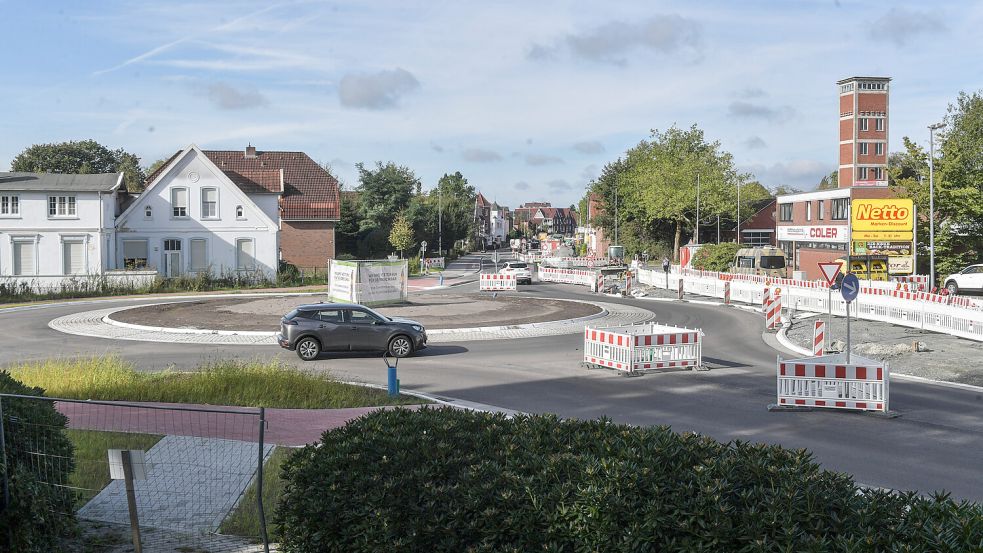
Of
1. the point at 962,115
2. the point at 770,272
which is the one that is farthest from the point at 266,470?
the point at 962,115

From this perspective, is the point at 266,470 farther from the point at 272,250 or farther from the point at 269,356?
the point at 272,250

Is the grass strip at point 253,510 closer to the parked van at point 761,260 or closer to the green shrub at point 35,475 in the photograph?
the green shrub at point 35,475

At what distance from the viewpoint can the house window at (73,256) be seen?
4875cm

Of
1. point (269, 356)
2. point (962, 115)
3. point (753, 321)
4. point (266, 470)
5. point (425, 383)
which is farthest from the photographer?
point (962, 115)

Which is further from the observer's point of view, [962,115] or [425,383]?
[962,115]

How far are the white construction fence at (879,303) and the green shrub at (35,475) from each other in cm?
1869

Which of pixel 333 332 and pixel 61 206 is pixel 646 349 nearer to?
pixel 333 332

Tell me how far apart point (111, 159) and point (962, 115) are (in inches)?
4010

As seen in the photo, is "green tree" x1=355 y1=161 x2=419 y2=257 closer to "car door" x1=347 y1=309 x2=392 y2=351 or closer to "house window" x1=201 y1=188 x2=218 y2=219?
"house window" x1=201 y1=188 x2=218 y2=219

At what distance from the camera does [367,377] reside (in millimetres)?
18844

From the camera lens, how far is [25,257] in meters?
48.5

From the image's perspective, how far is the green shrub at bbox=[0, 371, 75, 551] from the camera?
6.59m

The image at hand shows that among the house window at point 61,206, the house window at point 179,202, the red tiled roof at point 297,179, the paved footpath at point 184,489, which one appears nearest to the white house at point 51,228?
the house window at point 61,206

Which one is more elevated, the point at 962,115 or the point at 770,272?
the point at 962,115
